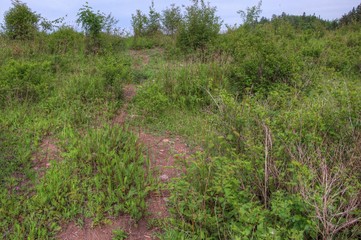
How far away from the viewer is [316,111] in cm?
350

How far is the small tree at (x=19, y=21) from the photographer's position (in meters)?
9.56

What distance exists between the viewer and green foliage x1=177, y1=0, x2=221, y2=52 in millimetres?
9078

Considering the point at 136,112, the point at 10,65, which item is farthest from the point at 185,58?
the point at 10,65

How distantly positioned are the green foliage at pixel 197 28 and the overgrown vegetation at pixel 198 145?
163cm

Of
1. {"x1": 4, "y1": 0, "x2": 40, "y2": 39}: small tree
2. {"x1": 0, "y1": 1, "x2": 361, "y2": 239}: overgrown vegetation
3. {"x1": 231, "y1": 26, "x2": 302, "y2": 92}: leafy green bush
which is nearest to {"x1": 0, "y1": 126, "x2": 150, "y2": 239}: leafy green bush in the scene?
{"x1": 0, "y1": 1, "x2": 361, "y2": 239}: overgrown vegetation

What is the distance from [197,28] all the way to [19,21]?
5.18 metres

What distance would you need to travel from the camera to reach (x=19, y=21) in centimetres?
970

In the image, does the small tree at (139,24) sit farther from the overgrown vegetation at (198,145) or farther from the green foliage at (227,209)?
the green foliage at (227,209)

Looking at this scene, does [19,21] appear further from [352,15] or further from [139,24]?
[352,15]

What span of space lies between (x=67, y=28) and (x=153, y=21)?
3.16 meters

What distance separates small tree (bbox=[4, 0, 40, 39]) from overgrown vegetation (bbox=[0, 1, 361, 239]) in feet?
7.32

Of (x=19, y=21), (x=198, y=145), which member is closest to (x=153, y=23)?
(x=19, y=21)

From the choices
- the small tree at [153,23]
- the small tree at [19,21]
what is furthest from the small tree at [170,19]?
the small tree at [19,21]

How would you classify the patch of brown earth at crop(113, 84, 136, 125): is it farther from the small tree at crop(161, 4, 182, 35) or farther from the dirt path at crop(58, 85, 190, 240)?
the small tree at crop(161, 4, 182, 35)
